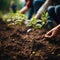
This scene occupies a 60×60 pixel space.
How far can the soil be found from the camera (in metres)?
3.71

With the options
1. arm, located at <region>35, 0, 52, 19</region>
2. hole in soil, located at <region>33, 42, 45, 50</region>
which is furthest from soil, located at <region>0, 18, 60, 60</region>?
arm, located at <region>35, 0, 52, 19</region>

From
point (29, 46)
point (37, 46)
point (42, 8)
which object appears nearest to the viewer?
point (37, 46)

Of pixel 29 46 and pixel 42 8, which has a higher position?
pixel 42 8

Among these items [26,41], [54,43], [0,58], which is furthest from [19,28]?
[0,58]

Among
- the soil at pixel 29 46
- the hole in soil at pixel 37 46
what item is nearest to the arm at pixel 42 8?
the soil at pixel 29 46

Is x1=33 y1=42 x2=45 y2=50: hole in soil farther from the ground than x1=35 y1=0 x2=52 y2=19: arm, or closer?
closer

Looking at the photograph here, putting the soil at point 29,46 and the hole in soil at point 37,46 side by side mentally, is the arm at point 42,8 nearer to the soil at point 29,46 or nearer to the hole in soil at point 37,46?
the soil at point 29,46

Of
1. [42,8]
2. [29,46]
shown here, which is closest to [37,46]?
[29,46]

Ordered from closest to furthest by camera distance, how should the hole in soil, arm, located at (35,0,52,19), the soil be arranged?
the soil, the hole in soil, arm, located at (35,0,52,19)

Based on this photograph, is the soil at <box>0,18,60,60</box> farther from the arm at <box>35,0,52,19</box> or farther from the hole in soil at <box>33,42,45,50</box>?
the arm at <box>35,0,52,19</box>

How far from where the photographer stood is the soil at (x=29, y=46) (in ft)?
12.2

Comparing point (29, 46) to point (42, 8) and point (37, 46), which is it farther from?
point (42, 8)

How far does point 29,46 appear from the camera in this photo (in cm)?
417

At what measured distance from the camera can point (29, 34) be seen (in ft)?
16.4
